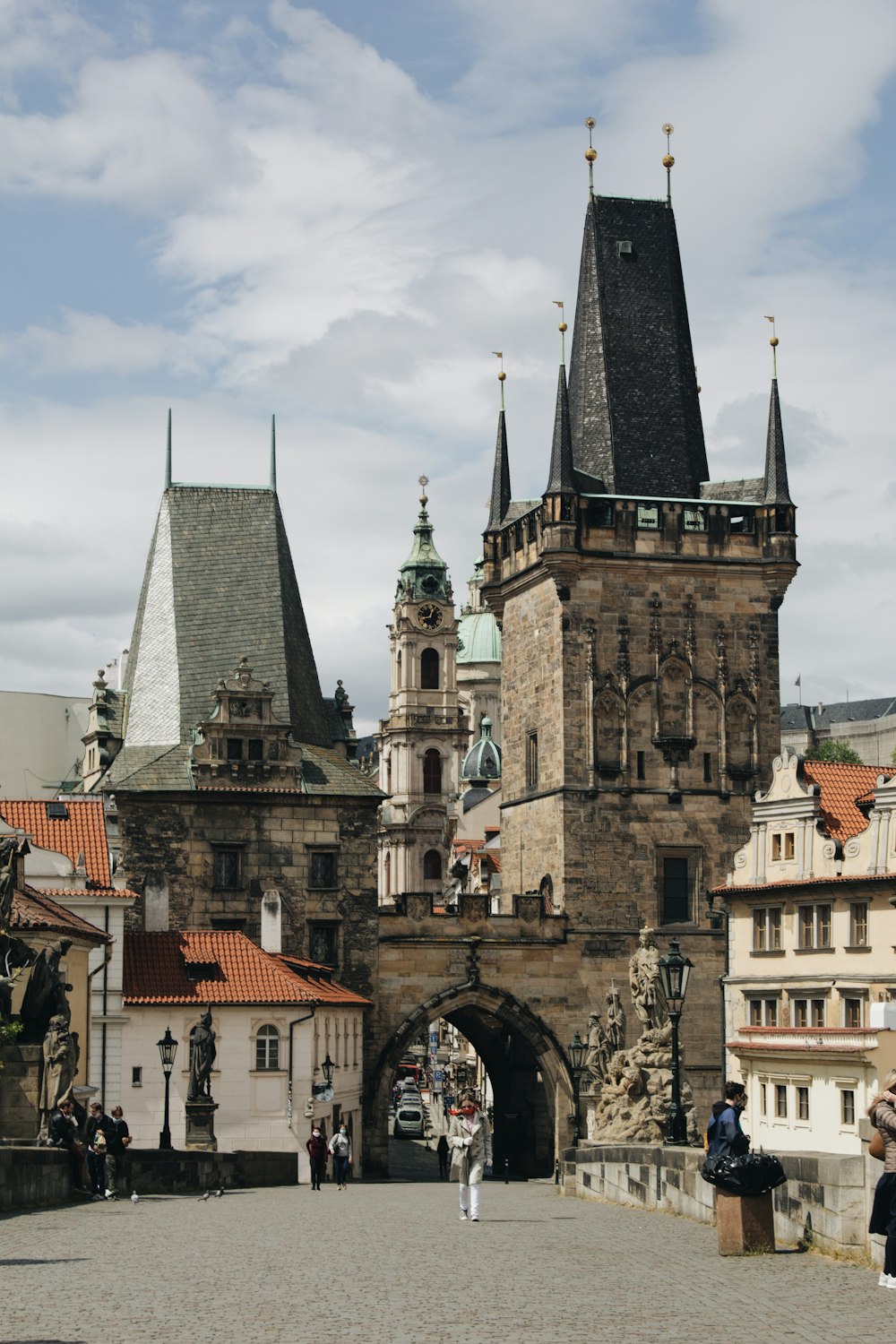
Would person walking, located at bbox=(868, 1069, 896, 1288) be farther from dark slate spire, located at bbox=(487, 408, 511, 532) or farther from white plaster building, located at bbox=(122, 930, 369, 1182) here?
dark slate spire, located at bbox=(487, 408, 511, 532)

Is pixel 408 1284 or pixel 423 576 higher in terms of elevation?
pixel 423 576

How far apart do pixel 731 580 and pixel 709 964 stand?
10.1m

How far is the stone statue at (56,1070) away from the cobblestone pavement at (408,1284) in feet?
11.6

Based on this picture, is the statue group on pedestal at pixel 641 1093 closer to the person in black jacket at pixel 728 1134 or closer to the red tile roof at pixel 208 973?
the red tile roof at pixel 208 973

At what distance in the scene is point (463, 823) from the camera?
433 ft

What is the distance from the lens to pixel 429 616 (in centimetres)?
13950

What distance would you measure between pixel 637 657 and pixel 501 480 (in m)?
9.24

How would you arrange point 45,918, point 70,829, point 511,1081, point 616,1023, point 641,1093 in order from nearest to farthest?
point 641,1093, point 45,918, point 70,829, point 616,1023, point 511,1081

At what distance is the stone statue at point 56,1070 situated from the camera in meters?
25.0

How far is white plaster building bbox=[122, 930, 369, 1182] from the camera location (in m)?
46.0

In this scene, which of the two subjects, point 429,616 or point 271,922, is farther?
point 429,616

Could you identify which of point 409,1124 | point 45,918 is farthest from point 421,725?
point 45,918

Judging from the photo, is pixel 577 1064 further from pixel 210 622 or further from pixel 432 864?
→ pixel 432 864

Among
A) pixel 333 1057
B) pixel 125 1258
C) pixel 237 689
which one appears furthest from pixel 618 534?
pixel 125 1258
